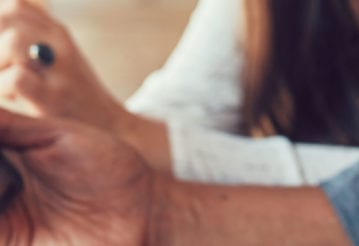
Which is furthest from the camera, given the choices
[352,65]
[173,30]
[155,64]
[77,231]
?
[173,30]

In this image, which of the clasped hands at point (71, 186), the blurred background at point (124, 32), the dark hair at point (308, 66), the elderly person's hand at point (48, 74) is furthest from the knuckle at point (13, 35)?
the blurred background at point (124, 32)

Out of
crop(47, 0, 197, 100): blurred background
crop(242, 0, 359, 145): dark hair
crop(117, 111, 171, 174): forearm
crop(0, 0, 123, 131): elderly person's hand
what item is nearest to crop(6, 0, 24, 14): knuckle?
crop(0, 0, 123, 131): elderly person's hand

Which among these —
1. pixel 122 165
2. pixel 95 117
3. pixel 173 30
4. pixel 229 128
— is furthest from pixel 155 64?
pixel 122 165

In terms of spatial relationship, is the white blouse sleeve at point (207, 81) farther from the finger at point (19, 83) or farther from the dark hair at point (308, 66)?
the finger at point (19, 83)

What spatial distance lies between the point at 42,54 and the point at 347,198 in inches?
11.9

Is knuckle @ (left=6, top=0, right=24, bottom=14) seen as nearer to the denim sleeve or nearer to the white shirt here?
the white shirt

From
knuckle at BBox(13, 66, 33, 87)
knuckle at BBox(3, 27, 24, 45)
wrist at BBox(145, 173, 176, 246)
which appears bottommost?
wrist at BBox(145, 173, 176, 246)

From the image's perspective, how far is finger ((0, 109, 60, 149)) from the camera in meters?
0.53

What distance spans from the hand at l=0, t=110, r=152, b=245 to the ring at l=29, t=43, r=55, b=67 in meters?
0.12

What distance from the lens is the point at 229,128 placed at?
0.84m

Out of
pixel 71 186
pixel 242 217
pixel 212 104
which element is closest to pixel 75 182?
pixel 71 186

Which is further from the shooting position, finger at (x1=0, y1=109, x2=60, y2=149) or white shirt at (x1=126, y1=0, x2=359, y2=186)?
white shirt at (x1=126, y1=0, x2=359, y2=186)

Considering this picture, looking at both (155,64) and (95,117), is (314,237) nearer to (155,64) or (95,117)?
(95,117)

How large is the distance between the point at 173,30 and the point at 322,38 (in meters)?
0.96
